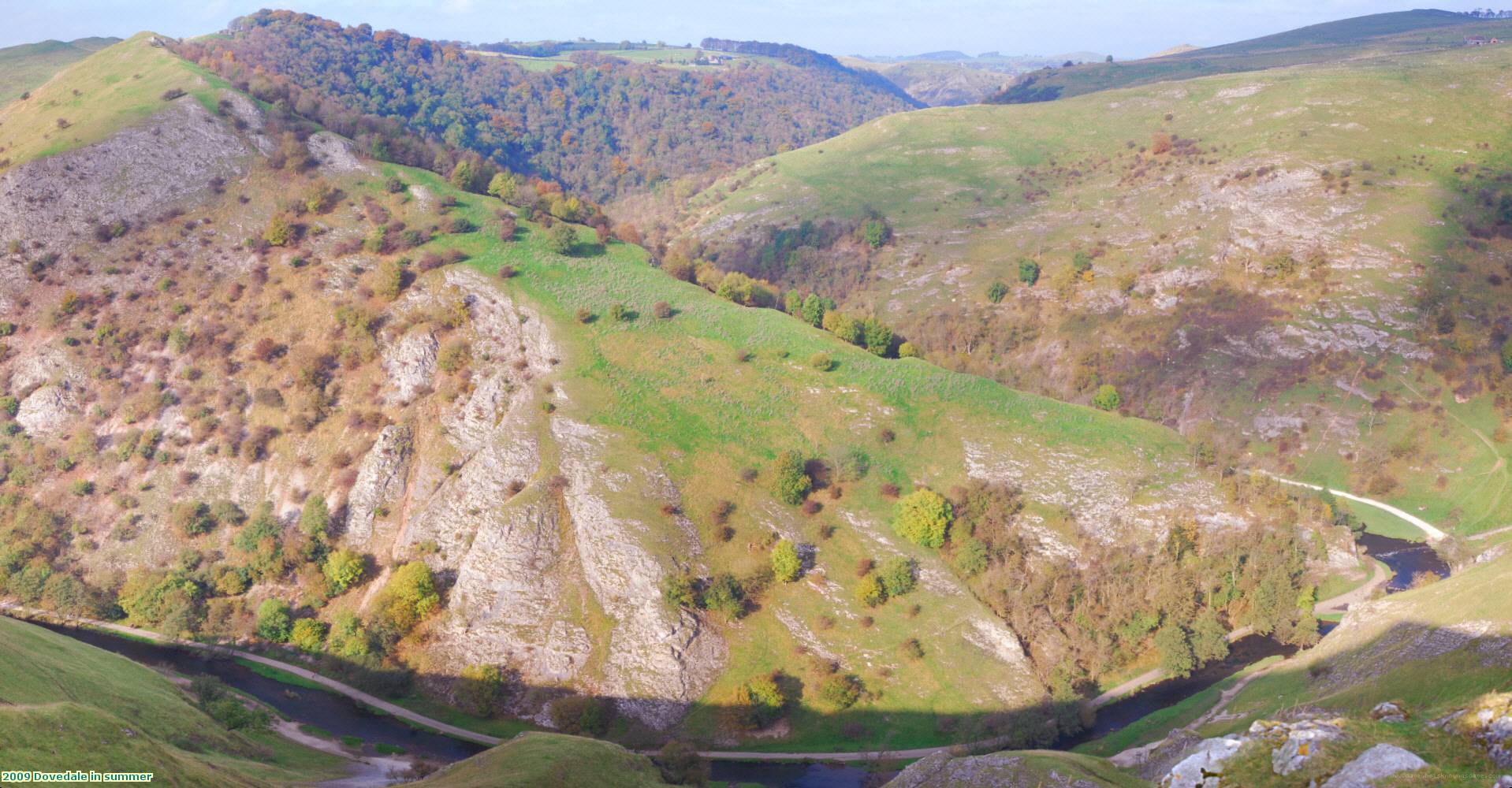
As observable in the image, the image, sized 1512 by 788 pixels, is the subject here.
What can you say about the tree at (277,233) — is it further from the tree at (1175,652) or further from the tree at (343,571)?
the tree at (1175,652)

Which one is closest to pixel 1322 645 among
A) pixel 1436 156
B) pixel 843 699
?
pixel 843 699

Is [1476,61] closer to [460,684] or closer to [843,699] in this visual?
[843,699]

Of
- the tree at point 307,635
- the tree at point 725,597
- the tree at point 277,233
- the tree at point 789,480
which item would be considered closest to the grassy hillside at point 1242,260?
the tree at point 789,480

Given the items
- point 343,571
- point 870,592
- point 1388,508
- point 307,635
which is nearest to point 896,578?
point 870,592

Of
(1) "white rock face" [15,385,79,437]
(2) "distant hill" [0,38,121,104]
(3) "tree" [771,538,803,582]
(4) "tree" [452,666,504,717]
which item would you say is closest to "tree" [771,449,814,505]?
(3) "tree" [771,538,803,582]

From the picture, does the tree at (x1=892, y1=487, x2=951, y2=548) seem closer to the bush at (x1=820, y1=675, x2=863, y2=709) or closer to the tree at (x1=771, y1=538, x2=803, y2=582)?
the tree at (x1=771, y1=538, x2=803, y2=582)

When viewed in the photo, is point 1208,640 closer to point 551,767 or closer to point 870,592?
point 870,592
